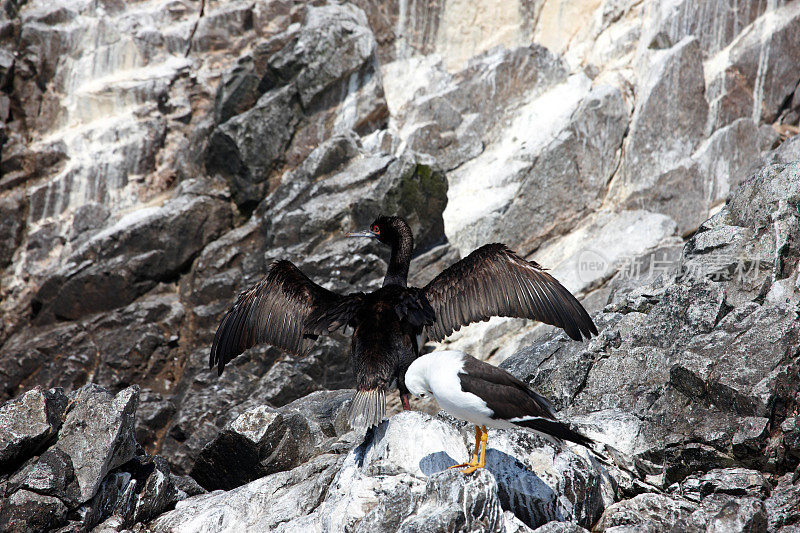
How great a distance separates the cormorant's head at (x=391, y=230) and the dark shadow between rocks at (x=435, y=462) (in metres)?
2.98

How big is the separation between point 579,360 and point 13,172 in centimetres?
1737

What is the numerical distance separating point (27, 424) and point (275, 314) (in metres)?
2.79

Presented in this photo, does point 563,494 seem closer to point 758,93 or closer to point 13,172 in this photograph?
point 758,93

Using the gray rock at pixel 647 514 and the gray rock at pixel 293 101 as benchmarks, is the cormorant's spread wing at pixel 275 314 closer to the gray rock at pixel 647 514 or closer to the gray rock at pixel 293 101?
the gray rock at pixel 647 514

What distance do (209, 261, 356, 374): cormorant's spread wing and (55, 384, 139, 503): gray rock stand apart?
1.18 metres

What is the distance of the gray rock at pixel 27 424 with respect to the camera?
6.90 meters

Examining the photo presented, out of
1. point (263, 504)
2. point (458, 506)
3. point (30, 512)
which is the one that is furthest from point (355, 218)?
point (458, 506)

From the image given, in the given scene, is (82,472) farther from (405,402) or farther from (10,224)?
(10,224)

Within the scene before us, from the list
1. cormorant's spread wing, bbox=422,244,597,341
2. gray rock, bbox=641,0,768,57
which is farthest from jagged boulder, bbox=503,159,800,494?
gray rock, bbox=641,0,768,57

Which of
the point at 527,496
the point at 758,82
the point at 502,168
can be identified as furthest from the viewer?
the point at 758,82

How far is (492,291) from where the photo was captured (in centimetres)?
765

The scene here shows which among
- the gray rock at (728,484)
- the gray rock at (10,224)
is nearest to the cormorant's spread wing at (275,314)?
the gray rock at (728,484)

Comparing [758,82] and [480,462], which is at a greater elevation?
[758,82]

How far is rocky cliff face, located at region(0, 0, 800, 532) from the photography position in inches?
274
